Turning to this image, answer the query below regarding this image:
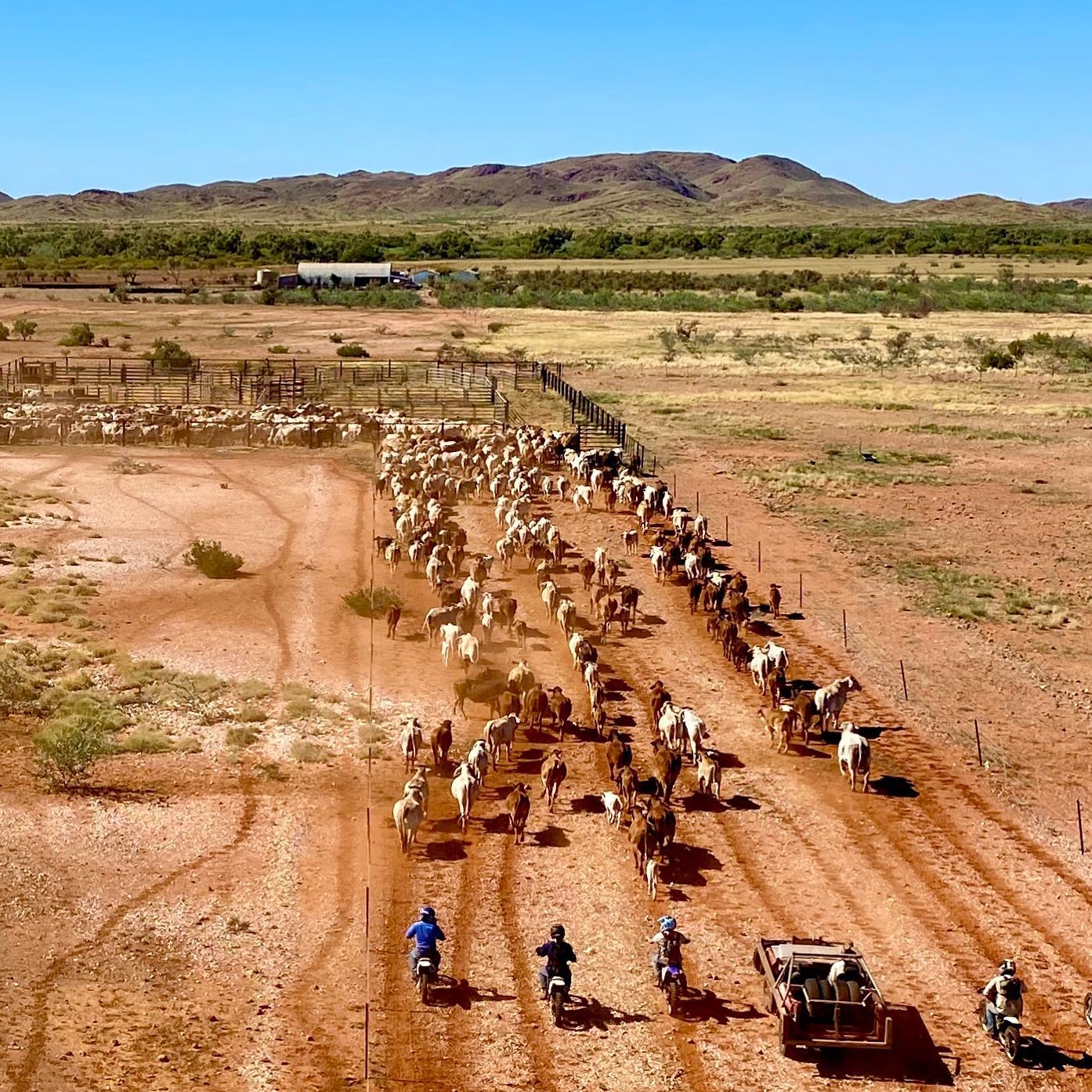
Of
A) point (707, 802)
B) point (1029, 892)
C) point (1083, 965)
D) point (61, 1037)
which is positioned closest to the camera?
point (61, 1037)

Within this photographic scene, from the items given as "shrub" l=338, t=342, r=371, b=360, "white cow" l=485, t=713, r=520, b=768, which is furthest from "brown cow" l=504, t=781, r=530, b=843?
"shrub" l=338, t=342, r=371, b=360

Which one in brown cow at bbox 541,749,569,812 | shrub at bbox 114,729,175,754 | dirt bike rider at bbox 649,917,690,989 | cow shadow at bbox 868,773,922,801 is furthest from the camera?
shrub at bbox 114,729,175,754

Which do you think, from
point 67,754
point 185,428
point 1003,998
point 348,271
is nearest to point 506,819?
point 67,754

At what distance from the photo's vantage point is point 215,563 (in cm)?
2684

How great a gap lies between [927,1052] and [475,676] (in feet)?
35.0

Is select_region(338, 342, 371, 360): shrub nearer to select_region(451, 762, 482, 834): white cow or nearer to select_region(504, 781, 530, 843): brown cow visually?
select_region(451, 762, 482, 834): white cow

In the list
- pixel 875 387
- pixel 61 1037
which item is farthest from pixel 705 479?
pixel 61 1037

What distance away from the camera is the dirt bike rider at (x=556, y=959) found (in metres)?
11.9

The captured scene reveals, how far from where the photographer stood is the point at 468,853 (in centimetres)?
1509

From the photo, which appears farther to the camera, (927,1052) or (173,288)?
(173,288)

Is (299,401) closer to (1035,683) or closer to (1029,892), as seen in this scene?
(1035,683)

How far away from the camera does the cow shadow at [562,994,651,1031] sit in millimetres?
11711

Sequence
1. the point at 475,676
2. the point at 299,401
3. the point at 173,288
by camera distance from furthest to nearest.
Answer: the point at 173,288 → the point at 299,401 → the point at 475,676

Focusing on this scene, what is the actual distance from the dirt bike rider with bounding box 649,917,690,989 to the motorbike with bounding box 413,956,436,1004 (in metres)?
2.02
